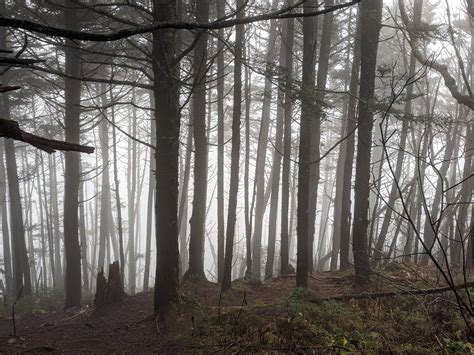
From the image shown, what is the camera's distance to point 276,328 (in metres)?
5.24

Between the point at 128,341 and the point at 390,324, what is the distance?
432 cm

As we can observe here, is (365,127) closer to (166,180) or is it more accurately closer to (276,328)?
(166,180)

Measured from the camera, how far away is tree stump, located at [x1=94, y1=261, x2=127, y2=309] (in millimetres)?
8594

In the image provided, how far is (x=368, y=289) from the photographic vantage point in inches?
302

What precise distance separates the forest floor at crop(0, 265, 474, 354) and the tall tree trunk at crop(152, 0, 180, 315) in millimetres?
492

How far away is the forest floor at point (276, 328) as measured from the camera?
4.70 metres

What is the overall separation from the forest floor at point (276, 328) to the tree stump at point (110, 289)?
259 mm

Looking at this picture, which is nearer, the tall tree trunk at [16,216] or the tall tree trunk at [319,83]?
the tall tree trunk at [319,83]

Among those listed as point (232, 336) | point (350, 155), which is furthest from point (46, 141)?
point (350, 155)

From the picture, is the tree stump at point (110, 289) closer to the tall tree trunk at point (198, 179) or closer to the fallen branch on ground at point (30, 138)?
the tall tree trunk at point (198, 179)

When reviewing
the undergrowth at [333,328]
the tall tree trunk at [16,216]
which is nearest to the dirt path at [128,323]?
the undergrowth at [333,328]

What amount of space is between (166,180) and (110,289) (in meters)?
3.93

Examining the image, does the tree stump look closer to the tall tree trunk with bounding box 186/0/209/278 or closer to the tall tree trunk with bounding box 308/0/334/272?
the tall tree trunk with bounding box 186/0/209/278

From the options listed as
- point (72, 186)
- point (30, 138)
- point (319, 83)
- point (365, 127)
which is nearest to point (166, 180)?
point (30, 138)
